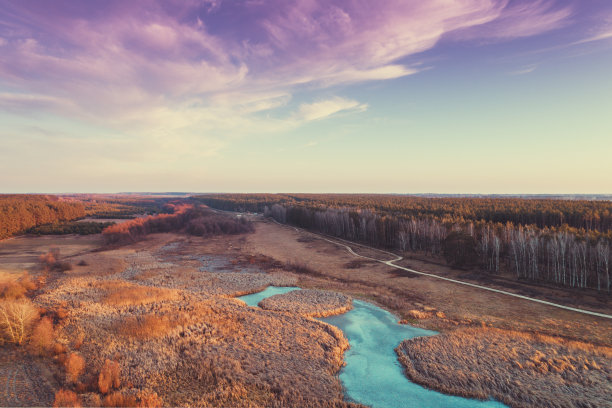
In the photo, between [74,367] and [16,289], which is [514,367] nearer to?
[74,367]

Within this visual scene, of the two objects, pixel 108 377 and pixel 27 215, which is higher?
pixel 27 215

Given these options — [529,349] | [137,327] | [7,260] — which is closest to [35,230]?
[7,260]

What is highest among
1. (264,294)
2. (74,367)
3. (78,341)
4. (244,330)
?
A: (74,367)

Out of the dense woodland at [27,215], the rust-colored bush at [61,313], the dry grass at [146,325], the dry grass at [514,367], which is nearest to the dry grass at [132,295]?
the rust-colored bush at [61,313]

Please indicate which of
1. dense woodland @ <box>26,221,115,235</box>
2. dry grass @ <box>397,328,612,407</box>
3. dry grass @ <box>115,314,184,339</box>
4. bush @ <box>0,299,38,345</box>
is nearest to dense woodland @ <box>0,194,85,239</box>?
dense woodland @ <box>26,221,115,235</box>

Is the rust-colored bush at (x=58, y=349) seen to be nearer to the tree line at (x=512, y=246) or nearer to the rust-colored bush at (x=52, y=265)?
the rust-colored bush at (x=52, y=265)

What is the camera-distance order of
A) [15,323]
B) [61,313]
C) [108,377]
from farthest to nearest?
[61,313] → [15,323] → [108,377]

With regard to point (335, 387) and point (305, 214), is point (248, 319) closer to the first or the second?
point (335, 387)

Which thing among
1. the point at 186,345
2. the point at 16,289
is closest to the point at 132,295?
the point at 16,289
